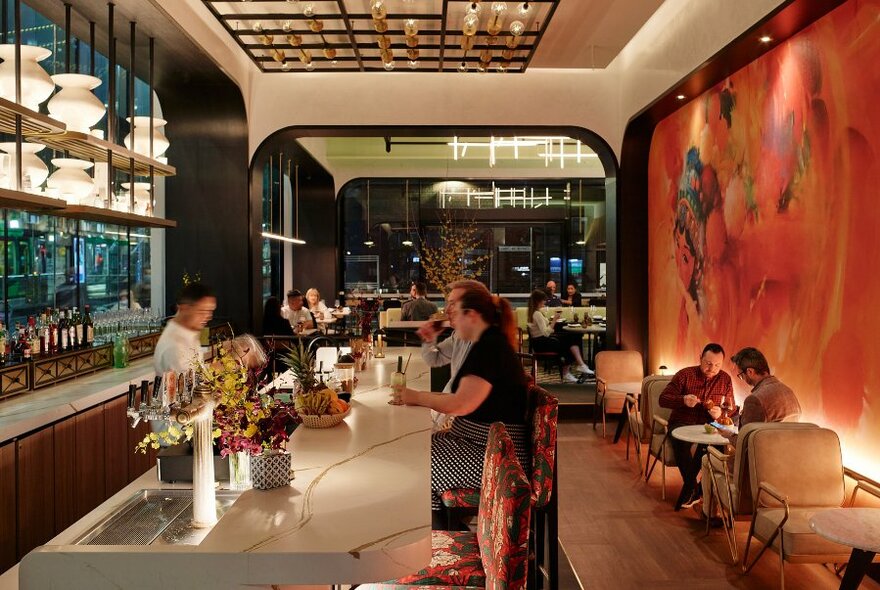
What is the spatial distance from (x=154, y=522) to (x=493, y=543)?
996 mm

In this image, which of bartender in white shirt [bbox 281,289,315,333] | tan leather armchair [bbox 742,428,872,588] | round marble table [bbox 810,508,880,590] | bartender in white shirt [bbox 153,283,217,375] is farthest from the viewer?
bartender in white shirt [bbox 281,289,315,333]

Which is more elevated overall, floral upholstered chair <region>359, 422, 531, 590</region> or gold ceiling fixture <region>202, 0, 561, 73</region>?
gold ceiling fixture <region>202, 0, 561, 73</region>

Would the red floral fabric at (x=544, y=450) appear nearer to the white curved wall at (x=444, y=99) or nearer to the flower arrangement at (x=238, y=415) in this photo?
the flower arrangement at (x=238, y=415)

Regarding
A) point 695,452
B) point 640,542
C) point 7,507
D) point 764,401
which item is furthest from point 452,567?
point 695,452

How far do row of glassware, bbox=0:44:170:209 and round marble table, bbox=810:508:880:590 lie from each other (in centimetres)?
427

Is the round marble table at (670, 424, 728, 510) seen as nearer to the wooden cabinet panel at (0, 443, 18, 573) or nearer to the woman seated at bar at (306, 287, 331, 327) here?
the wooden cabinet panel at (0, 443, 18, 573)

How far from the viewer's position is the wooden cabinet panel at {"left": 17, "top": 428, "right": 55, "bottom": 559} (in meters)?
3.66

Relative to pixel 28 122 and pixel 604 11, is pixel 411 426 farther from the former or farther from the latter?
pixel 604 11

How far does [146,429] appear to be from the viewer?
5059 millimetres

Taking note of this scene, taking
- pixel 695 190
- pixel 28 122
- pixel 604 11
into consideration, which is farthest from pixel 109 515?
pixel 695 190

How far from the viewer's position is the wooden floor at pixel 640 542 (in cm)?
412

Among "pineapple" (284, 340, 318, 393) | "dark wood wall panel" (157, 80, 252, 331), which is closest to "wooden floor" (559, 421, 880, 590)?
"pineapple" (284, 340, 318, 393)

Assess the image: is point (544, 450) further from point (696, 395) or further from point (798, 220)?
point (798, 220)

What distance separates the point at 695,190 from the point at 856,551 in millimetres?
4316
